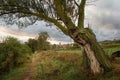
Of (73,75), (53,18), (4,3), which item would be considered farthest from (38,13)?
(73,75)

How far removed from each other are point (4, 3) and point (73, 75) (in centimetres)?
708

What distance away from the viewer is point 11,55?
123ft

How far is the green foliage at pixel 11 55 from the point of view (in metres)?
34.7

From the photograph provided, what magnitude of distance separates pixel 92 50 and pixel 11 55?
22846 millimetres

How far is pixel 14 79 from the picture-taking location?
26641 mm

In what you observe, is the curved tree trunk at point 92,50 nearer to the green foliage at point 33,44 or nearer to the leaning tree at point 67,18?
the leaning tree at point 67,18

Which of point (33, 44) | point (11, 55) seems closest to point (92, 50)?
point (11, 55)

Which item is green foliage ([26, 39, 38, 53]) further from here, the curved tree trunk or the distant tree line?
the curved tree trunk

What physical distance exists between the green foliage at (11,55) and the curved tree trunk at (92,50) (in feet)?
63.5

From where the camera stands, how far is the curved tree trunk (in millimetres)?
16516

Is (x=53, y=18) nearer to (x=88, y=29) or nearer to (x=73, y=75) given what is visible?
(x=88, y=29)

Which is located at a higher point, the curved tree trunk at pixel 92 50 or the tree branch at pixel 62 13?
the tree branch at pixel 62 13

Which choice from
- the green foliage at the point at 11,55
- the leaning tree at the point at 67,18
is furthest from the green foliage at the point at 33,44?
the leaning tree at the point at 67,18

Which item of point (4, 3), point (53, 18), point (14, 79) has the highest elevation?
point (4, 3)
